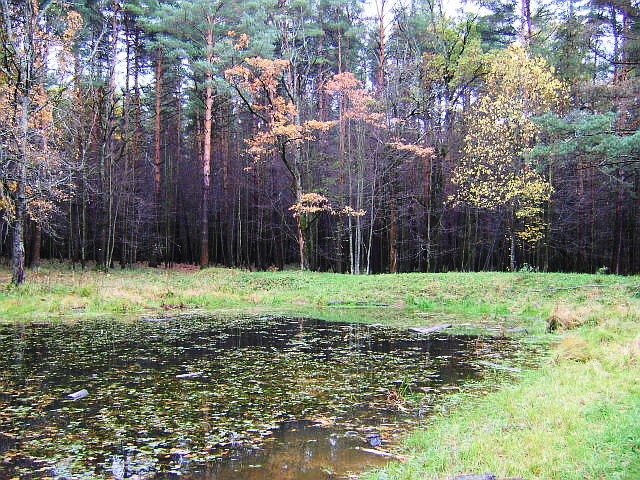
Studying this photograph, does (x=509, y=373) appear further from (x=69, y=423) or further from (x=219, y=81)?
(x=219, y=81)

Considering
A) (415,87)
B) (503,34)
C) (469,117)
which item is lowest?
(469,117)

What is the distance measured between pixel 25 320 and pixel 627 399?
13154 mm

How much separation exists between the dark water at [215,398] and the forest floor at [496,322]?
805mm

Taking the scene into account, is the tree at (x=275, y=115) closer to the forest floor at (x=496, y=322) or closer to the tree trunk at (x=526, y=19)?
the forest floor at (x=496, y=322)

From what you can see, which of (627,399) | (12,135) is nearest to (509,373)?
(627,399)

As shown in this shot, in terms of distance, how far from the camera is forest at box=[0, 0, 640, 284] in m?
20.7

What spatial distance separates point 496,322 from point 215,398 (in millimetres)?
9608

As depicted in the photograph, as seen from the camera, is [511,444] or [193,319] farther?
[193,319]

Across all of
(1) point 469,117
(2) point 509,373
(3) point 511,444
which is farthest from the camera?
(1) point 469,117

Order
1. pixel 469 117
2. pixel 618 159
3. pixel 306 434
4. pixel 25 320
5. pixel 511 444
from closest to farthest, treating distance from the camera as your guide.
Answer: pixel 511 444 < pixel 306 434 < pixel 25 320 < pixel 618 159 < pixel 469 117

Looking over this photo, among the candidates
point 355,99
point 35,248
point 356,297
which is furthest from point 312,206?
point 35,248

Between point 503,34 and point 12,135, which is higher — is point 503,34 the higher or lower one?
the higher one

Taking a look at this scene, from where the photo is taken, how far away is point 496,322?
48.3 feet

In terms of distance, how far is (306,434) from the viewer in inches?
234
